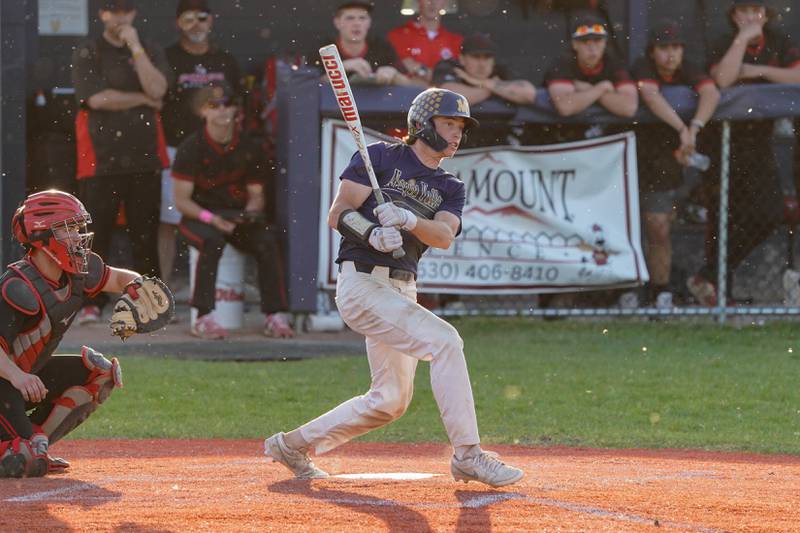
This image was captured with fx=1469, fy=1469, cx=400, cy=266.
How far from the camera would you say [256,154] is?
12617 mm

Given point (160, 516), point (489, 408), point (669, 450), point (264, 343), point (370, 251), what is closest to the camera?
point (160, 516)

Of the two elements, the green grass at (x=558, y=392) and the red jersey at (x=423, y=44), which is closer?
the green grass at (x=558, y=392)

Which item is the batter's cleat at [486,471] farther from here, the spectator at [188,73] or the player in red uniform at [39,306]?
the spectator at [188,73]

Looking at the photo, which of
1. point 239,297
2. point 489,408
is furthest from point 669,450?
point 239,297

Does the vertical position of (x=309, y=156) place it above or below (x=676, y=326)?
above

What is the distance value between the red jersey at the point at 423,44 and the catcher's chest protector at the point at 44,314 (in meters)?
6.72

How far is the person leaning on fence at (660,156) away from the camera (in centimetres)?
1265

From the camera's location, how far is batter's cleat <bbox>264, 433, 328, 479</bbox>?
22.2ft

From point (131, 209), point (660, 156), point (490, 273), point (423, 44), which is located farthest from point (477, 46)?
point (131, 209)

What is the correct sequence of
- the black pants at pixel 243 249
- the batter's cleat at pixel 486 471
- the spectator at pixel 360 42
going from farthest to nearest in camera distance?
the spectator at pixel 360 42 < the black pants at pixel 243 249 < the batter's cleat at pixel 486 471

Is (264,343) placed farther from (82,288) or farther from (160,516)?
(160,516)

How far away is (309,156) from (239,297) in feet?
4.55

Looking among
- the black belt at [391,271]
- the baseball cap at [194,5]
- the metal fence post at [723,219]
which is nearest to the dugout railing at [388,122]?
the metal fence post at [723,219]

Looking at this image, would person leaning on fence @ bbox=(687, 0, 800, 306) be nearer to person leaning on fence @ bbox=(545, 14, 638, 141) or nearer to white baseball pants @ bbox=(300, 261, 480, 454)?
person leaning on fence @ bbox=(545, 14, 638, 141)
